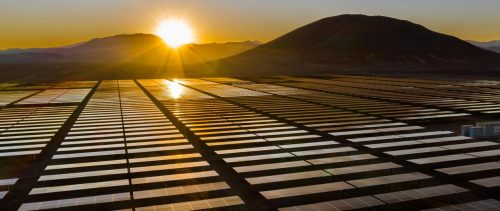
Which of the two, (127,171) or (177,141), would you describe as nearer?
(127,171)

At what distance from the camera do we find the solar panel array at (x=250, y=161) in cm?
1606

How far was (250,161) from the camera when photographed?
21.8 m

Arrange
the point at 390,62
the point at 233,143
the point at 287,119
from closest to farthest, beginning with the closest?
the point at 233,143
the point at 287,119
the point at 390,62

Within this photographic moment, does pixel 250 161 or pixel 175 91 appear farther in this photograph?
pixel 175 91

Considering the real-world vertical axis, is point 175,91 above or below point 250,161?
above

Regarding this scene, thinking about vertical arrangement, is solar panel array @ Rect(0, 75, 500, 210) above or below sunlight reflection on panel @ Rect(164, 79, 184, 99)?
below

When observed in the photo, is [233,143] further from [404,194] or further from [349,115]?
[349,115]

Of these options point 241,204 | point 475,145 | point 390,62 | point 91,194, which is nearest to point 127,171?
point 91,194

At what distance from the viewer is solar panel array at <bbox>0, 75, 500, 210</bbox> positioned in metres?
16.1

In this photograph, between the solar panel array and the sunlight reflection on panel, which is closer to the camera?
the solar panel array

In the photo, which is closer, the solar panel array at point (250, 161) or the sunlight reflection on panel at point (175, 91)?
the solar panel array at point (250, 161)

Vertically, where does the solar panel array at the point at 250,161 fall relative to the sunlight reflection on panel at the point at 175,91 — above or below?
below

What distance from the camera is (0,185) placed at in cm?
1836

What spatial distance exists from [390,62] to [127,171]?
188020mm
